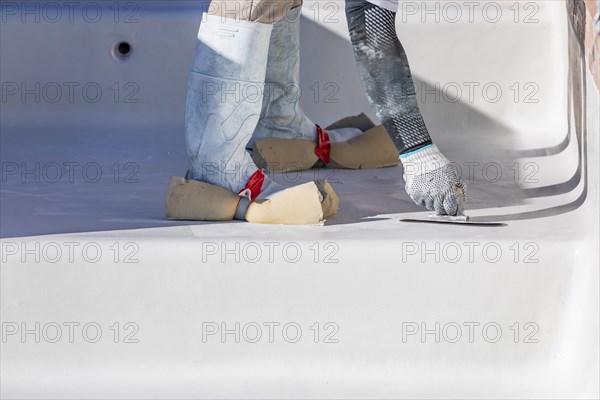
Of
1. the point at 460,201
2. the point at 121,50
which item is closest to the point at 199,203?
the point at 460,201

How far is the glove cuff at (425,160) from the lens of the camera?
218 centimetres

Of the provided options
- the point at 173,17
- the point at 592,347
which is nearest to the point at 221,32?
the point at 592,347

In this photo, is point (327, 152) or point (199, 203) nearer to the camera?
point (199, 203)

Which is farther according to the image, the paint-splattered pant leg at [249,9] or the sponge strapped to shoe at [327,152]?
the sponge strapped to shoe at [327,152]

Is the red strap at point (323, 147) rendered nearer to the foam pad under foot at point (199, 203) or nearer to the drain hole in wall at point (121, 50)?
the foam pad under foot at point (199, 203)

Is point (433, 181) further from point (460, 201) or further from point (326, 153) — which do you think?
point (326, 153)

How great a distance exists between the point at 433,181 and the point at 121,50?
4.27 ft

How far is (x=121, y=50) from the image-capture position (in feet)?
10.4

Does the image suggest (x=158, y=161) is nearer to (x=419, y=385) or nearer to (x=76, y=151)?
(x=76, y=151)

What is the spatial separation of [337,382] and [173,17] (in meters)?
1.53

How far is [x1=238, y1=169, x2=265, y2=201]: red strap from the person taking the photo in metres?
2.22

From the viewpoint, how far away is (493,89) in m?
3.13

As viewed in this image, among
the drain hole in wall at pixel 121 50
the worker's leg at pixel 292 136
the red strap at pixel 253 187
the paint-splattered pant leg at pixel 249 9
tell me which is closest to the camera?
the paint-splattered pant leg at pixel 249 9

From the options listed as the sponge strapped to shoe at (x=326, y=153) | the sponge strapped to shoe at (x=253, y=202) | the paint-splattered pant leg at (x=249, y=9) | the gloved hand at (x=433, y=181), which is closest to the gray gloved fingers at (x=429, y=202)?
the gloved hand at (x=433, y=181)
